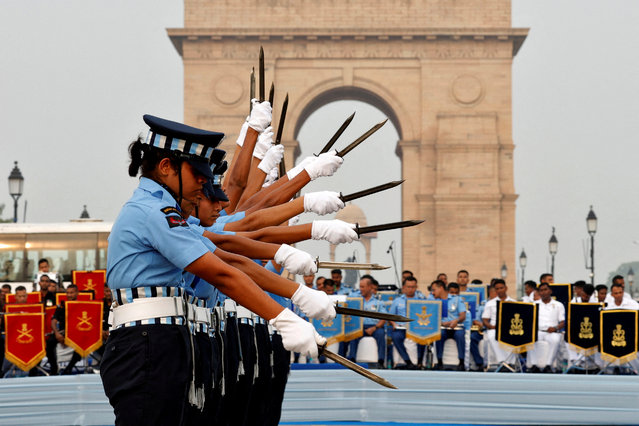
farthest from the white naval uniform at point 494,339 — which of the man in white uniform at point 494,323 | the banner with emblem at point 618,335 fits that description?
the banner with emblem at point 618,335

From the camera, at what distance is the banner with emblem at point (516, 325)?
48.8 ft

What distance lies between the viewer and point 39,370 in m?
15.3

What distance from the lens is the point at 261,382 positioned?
6.24 m

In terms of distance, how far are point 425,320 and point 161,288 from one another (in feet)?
38.1

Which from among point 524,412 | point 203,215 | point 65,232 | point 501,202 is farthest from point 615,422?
point 501,202

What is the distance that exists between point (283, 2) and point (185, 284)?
33910mm

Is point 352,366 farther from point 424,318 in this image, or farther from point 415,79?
point 415,79

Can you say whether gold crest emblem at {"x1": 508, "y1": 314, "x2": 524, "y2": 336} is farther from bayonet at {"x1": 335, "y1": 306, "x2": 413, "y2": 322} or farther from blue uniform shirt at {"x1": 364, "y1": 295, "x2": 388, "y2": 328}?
bayonet at {"x1": 335, "y1": 306, "x2": 413, "y2": 322}

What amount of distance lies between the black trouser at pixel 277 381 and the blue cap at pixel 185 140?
2651mm

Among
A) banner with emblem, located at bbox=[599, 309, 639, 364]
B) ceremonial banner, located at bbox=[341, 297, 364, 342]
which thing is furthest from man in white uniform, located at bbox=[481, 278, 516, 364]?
ceremonial banner, located at bbox=[341, 297, 364, 342]

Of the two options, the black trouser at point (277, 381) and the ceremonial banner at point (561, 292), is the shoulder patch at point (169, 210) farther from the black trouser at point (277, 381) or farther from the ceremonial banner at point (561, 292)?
the ceremonial banner at point (561, 292)

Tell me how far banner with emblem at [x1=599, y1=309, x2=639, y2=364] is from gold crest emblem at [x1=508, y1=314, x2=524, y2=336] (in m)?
1.19

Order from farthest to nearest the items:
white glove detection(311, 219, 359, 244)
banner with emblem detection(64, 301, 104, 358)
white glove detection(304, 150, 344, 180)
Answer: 1. banner with emblem detection(64, 301, 104, 358)
2. white glove detection(304, 150, 344, 180)
3. white glove detection(311, 219, 359, 244)

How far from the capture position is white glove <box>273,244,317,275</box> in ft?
14.3
